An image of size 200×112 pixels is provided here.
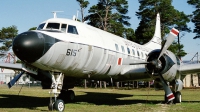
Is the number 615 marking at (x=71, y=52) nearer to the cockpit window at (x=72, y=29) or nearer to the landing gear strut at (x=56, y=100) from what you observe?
the cockpit window at (x=72, y=29)

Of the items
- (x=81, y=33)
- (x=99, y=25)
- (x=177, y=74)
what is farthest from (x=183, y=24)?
(x=81, y=33)

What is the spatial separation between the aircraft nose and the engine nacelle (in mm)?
6025

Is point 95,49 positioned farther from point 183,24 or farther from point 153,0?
point 183,24

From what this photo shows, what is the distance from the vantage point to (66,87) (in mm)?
16078

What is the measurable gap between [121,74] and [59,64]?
5100 mm

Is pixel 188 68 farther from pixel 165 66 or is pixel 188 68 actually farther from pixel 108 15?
pixel 108 15

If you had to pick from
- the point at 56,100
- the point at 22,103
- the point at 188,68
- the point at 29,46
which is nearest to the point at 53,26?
the point at 29,46

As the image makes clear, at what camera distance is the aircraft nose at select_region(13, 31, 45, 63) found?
32.4 ft

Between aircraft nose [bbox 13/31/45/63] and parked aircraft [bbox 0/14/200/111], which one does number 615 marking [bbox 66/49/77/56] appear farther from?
aircraft nose [bbox 13/31/45/63]

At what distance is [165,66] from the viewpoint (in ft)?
45.9

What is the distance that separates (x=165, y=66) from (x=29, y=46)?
711 centimetres

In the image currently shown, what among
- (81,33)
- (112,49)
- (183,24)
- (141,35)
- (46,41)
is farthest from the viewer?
(183,24)

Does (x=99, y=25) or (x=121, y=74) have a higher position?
(x=99, y=25)

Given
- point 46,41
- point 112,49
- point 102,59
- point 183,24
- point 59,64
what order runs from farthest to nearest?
point 183,24 → point 112,49 → point 102,59 → point 59,64 → point 46,41
